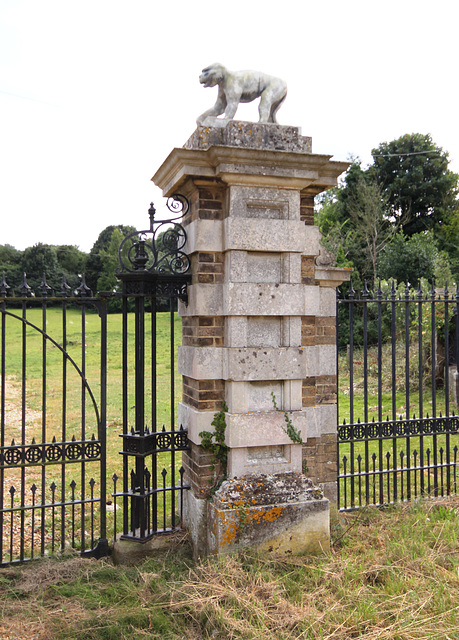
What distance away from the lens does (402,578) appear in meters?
3.58

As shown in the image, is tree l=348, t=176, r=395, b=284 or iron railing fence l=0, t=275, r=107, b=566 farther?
tree l=348, t=176, r=395, b=284

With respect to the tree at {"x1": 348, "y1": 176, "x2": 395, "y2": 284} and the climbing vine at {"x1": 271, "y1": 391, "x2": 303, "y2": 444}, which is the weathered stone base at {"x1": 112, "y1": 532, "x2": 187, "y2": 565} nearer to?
the climbing vine at {"x1": 271, "y1": 391, "x2": 303, "y2": 444}

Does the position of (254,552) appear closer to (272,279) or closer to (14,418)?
(272,279)

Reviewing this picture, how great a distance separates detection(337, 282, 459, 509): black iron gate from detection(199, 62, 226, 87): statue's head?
2.36 metres

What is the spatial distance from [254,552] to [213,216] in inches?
109

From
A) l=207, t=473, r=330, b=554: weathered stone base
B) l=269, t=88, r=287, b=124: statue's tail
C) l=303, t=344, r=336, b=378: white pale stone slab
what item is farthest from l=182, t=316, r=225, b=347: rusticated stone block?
l=269, t=88, r=287, b=124: statue's tail

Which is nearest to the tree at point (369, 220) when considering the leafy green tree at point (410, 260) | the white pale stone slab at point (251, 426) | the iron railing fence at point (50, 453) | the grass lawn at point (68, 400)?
the leafy green tree at point (410, 260)

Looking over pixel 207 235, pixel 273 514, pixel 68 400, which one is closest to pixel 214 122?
pixel 207 235

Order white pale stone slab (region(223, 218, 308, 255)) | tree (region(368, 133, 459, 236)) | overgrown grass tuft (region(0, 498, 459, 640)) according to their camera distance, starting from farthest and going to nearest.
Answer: tree (region(368, 133, 459, 236)) < white pale stone slab (region(223, 218, 308, 255)) < overgrown grass tuft (region(0, 498, 459, 640))

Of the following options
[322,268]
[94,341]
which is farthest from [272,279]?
[94,341]

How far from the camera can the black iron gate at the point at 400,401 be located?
506cm

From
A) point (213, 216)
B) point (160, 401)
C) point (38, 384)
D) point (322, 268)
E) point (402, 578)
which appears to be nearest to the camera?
point (402, 578)

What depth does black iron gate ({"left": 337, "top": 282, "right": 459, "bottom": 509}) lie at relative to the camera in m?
5.06

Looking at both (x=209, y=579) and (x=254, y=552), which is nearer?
(x=209, y=579)
